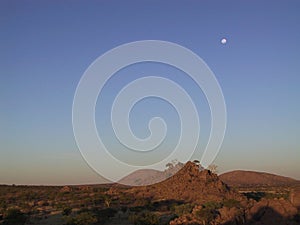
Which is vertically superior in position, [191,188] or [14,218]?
[191,188]

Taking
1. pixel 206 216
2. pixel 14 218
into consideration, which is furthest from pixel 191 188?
pixel 14 218

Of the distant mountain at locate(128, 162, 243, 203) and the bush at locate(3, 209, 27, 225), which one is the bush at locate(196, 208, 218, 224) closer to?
the bush at locate(3, 209, 27, 225)

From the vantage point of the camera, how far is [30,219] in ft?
148

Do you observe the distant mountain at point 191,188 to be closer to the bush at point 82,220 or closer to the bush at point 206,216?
the bush at point 206,216

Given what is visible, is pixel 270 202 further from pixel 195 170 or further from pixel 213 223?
pixel 195 170

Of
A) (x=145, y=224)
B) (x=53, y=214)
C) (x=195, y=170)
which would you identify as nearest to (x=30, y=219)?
(x=53, y=214)

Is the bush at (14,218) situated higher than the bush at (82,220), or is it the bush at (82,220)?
the bush at (14,218)

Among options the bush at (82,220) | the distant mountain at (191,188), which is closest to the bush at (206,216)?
the bush at (82,220)

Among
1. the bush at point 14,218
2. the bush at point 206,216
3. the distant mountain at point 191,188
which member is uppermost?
the distant mountain at point 191,188

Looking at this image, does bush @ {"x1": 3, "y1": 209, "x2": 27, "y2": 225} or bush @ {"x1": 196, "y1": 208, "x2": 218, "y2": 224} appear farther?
bush @ {"x1": 3, "y1": 209, "x2": 27, "y2": 225}

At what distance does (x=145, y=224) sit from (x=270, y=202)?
11.3 metres

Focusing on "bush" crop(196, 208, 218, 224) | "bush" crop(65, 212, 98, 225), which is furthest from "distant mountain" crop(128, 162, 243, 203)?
"bush" crop(65, 212, 98, 225)

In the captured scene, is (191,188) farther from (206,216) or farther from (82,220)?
(206,216)

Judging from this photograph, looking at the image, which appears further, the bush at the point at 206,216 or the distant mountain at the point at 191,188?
the distant mountain at the point at 191,188
